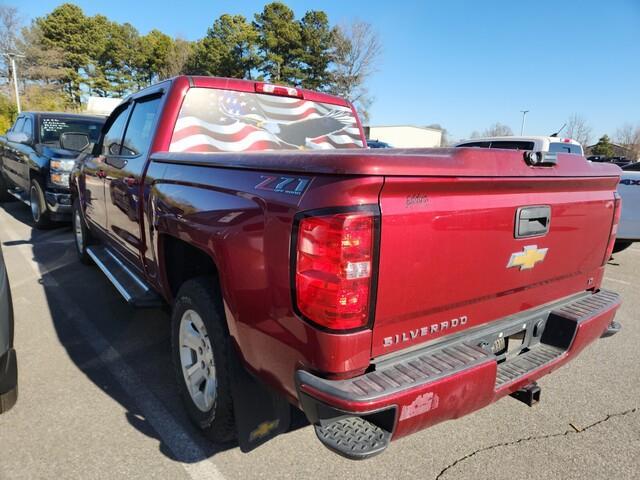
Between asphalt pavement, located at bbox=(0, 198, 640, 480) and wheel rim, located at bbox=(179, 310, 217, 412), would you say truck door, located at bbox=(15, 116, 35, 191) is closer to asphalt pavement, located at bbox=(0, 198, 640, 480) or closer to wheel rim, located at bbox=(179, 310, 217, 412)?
asphalt pavement, located at bbox=(0, 198, 640, 480)

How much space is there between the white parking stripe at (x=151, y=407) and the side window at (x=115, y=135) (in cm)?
157

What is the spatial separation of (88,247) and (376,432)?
14.7 ft

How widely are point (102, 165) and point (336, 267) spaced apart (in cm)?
324

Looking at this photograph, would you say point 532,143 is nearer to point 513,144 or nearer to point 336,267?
point 513,144

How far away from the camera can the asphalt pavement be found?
2.20 metres

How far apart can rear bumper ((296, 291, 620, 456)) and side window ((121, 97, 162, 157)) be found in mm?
2234

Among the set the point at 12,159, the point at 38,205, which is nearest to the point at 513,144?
the point at 38,205

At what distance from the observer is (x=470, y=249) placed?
1.82 meters

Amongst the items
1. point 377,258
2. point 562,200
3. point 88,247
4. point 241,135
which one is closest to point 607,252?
point 562,200

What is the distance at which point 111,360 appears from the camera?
10.7 feet

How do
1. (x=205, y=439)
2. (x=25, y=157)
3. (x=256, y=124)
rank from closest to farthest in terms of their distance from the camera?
(x=205, y=439) < (x=256, y=124) < (x=25, y=157)

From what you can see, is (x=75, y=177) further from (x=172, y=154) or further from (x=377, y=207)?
(x=377, y=207)

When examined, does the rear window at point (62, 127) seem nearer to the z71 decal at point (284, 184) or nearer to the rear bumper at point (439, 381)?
the z71 decal at point (284, 184)

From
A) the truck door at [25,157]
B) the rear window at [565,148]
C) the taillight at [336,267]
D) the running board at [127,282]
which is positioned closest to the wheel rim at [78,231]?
the running board at [127,282]
